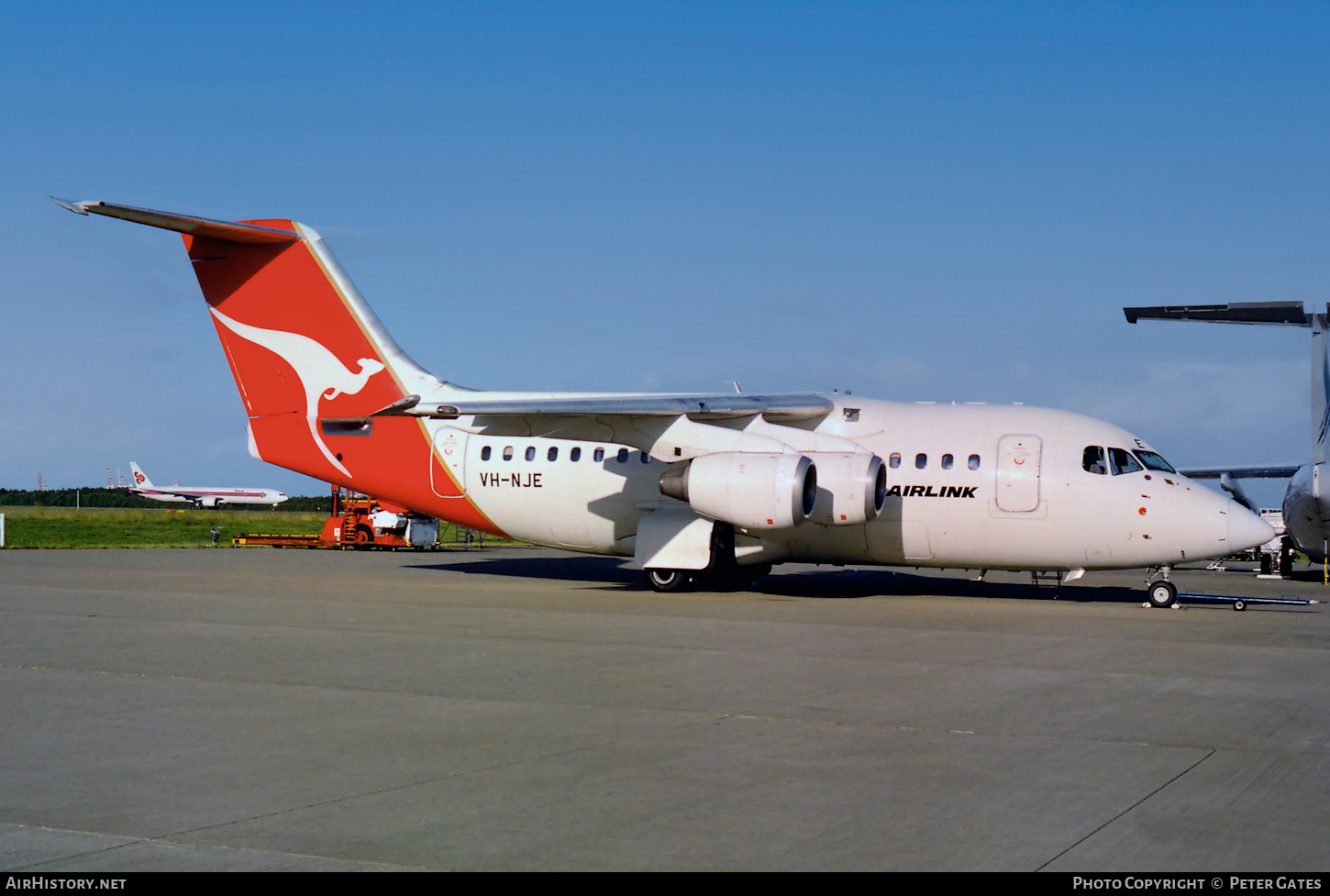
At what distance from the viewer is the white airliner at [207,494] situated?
9888 centimetres

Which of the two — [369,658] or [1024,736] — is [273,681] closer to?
[369,658]

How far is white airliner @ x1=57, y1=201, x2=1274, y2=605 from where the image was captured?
19000mm

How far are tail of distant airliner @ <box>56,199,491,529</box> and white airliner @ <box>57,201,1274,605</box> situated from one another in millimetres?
36

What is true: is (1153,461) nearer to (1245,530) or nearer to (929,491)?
(1245,530)

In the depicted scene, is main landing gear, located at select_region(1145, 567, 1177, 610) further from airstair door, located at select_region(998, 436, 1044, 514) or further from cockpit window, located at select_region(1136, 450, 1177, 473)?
airstair door, located at select_region(998, 436, 1044, 514)

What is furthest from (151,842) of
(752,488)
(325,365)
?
(325,365)

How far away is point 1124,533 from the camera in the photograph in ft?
61.7

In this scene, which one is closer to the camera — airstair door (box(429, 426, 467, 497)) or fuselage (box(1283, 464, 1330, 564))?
airstair door (box(429, 426, 467, 497))

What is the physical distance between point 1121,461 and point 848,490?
4.46 metres

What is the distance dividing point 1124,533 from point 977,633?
17.6ft

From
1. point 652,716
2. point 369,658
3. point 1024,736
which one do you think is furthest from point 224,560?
point 1024,736

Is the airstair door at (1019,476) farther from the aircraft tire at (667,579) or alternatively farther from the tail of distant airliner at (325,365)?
the tail of distant airliner at (325,365)

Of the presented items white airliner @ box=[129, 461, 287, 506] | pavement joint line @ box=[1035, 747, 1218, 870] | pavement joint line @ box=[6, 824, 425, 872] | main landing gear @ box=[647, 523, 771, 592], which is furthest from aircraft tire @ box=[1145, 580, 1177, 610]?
white airliner @ box=[129, 461, 287, 506]

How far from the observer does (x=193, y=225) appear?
21.5 meters
